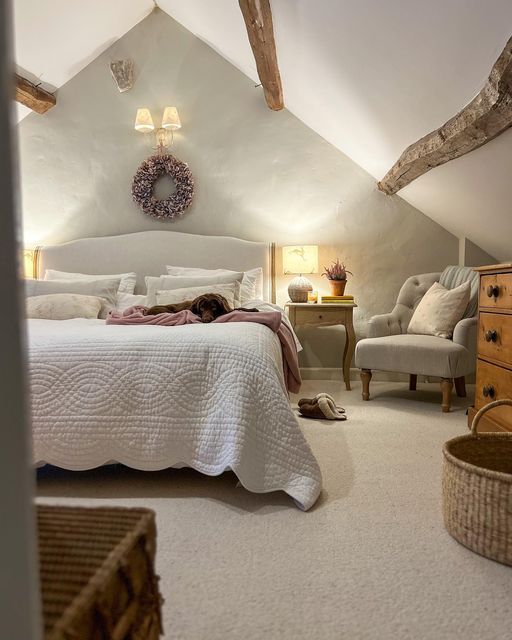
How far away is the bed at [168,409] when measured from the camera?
1858 millimetres

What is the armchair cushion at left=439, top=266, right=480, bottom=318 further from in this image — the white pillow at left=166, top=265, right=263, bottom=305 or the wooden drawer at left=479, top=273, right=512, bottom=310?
the white pillow at left=166, top=265, right=263, bottom=305

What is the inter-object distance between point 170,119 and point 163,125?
78mm

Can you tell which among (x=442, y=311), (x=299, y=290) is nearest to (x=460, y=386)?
(x=442, y=311)

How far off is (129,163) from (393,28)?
9.20ft

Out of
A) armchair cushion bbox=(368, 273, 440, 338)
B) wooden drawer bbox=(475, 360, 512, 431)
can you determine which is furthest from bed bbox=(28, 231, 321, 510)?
armchair cushion bbox=(368, 273, 440, 338)

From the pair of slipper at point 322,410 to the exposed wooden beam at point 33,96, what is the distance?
126 inches

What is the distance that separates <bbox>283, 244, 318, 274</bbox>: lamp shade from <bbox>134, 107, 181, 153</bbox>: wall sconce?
140 centimetres

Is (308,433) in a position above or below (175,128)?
below

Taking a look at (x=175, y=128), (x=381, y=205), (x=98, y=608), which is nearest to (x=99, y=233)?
(x=175, y=128)

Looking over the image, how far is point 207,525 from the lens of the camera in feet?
5.55

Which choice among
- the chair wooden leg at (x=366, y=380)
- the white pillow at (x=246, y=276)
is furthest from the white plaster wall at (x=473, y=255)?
the white pillow at (x=246, y=276)

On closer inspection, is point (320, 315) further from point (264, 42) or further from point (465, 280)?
point (264, 42)

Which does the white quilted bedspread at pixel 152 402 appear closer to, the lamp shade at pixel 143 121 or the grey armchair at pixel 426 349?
the grey armchair at pixel 426 349

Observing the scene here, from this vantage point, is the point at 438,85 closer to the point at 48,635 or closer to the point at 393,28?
the point at 393,28
